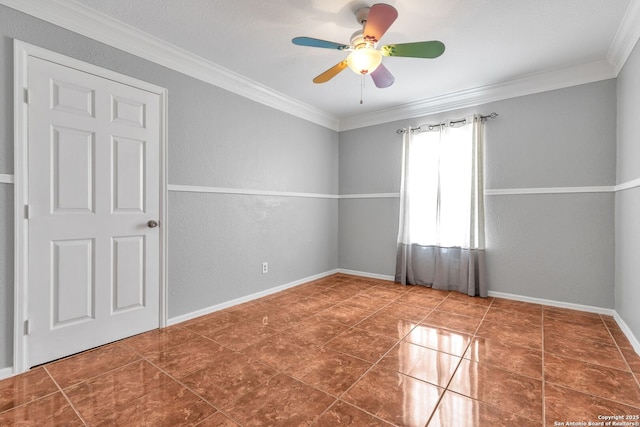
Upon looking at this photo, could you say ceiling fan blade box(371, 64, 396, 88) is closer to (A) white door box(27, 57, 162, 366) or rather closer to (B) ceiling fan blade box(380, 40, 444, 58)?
(B) ceiling fan blade box(380, 40, 444, 58)

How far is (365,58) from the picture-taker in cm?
209

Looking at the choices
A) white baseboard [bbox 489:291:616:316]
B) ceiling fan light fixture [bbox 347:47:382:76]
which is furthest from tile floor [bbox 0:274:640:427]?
ceiling fan light fixture [bbox 347:47:382:76]

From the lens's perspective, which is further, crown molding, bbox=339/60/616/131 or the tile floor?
crown molding, bbox=339/60/616/131

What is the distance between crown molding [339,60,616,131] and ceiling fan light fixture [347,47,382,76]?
6.81 ft

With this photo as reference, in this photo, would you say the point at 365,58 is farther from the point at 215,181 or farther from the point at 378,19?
the point at 215,181

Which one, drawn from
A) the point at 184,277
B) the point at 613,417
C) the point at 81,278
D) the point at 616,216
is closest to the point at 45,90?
the point at 81,278

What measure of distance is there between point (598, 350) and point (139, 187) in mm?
3877

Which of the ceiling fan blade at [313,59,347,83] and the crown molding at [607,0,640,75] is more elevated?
the crown molding at [607,0,640,75]

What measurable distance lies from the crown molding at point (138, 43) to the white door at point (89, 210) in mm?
320

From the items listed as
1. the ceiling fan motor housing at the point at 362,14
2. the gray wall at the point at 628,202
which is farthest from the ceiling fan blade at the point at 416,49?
the gray wall at the point at 628,202

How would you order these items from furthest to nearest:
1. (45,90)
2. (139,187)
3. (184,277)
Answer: (184,277) → (139,187) → (45,90)

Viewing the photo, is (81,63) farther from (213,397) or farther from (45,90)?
(213,397)

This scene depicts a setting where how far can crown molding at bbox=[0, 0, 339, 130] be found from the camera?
2.00 meters

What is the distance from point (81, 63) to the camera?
215 centimetres
